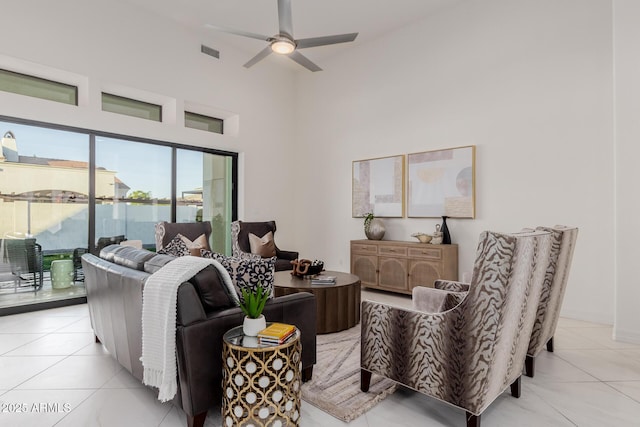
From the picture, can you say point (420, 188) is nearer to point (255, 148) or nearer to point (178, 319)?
point (255, 148)

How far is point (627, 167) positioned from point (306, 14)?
4.40 meters

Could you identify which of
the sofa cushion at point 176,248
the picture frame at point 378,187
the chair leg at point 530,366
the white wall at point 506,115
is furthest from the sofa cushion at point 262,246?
the chair leg at point 530,366

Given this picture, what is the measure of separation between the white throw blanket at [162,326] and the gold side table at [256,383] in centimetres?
26

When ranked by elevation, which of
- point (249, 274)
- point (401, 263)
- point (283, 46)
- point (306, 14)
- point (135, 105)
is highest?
point (306, 14)

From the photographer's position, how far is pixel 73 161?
456 centimetres

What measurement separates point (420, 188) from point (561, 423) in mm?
3633

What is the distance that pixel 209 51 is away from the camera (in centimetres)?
579

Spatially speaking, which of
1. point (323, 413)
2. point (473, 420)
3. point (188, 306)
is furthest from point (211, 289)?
point (473, 420)

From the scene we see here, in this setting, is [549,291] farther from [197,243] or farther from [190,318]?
[197,243]

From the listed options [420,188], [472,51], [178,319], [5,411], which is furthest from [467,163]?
[5,411]

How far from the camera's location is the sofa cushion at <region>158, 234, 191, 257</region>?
159 inches

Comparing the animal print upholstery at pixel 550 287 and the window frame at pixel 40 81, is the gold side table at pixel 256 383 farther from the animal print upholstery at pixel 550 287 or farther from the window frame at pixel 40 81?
the window frame at pixel 40 81

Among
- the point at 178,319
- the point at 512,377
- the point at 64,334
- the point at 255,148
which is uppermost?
the point at 255,148

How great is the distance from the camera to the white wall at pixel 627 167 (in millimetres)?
3176
